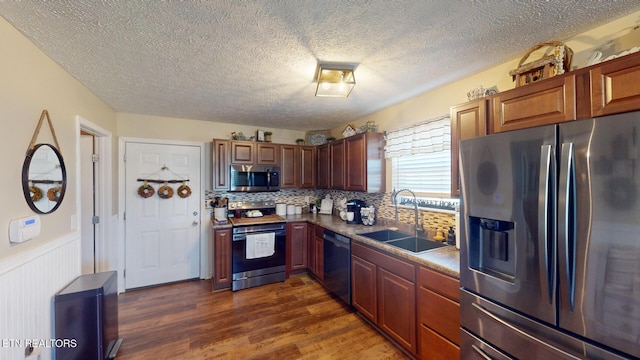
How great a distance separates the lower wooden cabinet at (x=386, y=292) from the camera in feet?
6.33

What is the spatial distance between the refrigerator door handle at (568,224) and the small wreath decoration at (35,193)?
9.63 ft

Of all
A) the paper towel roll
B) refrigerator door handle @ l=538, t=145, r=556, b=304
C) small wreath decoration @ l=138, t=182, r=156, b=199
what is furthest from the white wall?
refrigerator door handle @ l=538, t=145, r=556, b=304

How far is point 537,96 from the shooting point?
1.35m

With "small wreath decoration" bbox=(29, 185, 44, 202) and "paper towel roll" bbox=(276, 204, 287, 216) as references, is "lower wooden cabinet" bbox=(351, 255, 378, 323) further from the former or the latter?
"small wreath decoration" bbox=(29, 185, 44, 202)

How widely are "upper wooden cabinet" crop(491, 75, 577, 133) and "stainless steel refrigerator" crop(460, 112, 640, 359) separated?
8.3 inches

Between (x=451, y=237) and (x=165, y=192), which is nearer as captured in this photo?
(x=451, y=237)

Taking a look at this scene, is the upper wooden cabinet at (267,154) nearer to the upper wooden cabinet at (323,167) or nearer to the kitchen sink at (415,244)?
the upper wooden cabinet at (323,167)

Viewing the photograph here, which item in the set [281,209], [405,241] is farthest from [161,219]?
[405,241]

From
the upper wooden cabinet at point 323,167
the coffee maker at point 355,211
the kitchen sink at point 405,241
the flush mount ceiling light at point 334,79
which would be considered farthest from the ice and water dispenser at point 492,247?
the upper wooden cabinet at point 323,167

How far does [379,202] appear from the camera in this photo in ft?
10.4

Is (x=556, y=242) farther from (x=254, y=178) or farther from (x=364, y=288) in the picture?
(x=254, y=178)

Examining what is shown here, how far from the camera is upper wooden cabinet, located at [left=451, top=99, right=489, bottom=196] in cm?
163

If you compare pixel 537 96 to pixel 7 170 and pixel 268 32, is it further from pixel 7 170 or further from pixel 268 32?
pixel 7 170

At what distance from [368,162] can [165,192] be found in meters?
2.81
